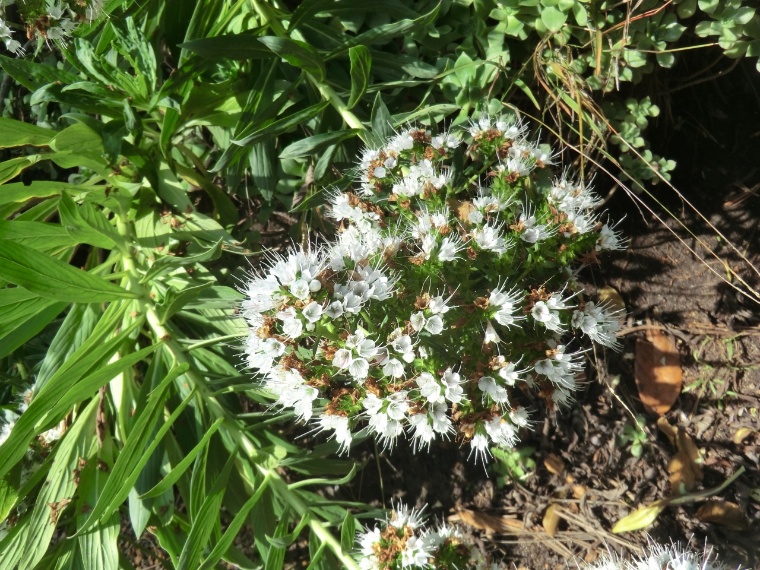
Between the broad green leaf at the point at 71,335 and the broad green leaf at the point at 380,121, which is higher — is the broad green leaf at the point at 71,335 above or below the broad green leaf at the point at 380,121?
below

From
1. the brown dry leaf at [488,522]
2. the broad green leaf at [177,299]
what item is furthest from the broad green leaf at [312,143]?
the brown dry leaf at [488,522]

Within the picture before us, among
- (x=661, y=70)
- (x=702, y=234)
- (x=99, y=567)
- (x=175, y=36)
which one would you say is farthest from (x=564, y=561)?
(x=175, y=36)

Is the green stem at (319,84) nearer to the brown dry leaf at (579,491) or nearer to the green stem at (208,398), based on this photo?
the green stem at (208,398)

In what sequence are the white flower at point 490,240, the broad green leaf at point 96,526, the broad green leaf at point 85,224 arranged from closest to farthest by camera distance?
the white flower at point 490,240, the broad green leaf at point 85,224, the broad green leaf at point 96,526

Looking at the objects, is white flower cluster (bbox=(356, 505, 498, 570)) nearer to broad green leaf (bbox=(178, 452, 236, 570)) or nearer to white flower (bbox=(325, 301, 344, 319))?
broad green leaf (bbox=(178, 452, 236, 570))

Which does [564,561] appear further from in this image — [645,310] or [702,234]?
[702,234]

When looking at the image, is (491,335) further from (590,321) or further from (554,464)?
(554,464)

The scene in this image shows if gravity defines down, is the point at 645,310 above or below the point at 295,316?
below
